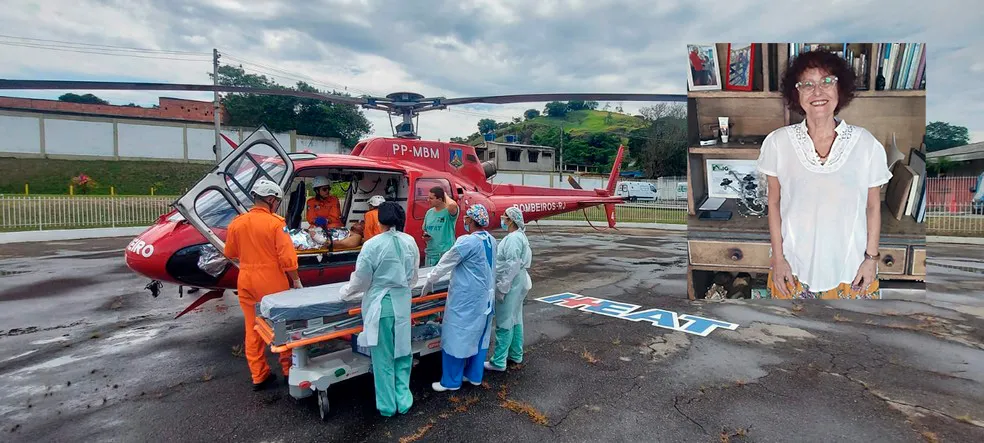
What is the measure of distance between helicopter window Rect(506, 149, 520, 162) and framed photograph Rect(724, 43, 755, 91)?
1627 inches

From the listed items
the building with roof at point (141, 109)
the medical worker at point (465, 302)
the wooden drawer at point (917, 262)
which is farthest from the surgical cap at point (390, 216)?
the building with roof at point (141, 109)

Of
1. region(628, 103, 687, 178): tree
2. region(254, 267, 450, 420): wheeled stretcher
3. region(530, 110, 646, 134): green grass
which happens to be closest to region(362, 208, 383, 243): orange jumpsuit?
region(254, 267, 450, 420): wheeled stretcher

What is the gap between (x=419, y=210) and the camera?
7281mm

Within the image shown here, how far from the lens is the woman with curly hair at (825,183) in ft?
8.68

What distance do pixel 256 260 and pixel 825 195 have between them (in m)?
4.39

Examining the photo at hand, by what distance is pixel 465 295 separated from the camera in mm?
4020

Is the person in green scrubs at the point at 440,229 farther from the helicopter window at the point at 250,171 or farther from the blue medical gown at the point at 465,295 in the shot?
the blue medical gown at the point at 465,295

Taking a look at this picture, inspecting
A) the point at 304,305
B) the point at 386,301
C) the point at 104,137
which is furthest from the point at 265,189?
the point at 104,137

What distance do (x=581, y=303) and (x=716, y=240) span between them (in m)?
4.43

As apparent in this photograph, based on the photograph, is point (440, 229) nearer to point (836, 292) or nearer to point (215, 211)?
point (215, 211)

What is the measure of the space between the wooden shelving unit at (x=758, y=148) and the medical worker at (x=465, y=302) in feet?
5.72

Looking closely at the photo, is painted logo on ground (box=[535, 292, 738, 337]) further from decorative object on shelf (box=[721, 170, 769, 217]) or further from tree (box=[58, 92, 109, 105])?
tree (box=[58, 92, 109, 105])

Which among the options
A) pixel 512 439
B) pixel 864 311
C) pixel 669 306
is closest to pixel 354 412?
pixel 512 439

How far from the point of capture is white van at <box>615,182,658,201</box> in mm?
33156
